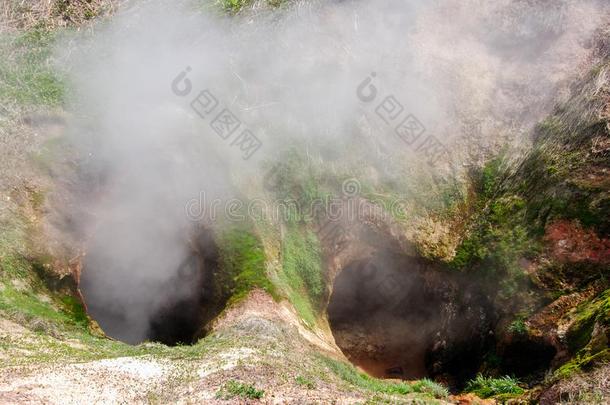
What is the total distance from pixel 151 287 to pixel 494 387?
41.2ft

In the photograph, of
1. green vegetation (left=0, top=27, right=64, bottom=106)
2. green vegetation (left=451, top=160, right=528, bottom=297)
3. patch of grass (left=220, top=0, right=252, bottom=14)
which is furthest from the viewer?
patch of grass (left=220, top=0, right=252, bottom=14)

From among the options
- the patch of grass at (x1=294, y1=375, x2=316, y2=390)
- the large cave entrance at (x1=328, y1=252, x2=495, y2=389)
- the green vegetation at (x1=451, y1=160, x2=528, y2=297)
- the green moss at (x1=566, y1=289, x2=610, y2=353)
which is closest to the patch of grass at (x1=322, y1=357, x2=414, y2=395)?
the patch of grass at (x1=294, y1=375, x2=316, y2=390)

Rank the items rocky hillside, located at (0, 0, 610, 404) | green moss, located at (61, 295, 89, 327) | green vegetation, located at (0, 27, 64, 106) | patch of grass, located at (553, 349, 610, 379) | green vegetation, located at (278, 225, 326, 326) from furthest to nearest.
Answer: green vegetation, located at (0, 27, 64, 106)
green vegetation, located at (278, 225, 326, 326)
green moss, located at (61, 295, 89, 327)
rocky hillside, located at (0, 0, 610, 404)
patch of grass, located at (553, 349, 610, 379)

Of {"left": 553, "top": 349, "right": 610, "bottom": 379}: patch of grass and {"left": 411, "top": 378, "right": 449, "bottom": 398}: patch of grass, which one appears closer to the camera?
{"left": 553, "top": 349, "right": 610, "bottom": 379}: patch of grass

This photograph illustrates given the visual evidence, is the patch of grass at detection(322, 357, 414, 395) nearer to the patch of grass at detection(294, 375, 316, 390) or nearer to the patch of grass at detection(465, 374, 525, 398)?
the patch of grass at detection(465, 374, 525, 398)

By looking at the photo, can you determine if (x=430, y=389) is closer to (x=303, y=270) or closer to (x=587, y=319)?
(x=587, y=319)

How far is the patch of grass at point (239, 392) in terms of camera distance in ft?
33.6

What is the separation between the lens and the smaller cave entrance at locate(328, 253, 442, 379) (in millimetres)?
20188

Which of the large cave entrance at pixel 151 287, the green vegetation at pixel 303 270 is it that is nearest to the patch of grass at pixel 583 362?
the green vegetation at pixel 303 270

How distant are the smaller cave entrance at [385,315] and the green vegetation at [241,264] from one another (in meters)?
4.71

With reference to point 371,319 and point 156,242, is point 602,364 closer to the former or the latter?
point 371,319

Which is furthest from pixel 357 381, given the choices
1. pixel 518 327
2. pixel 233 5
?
pixel 233 5

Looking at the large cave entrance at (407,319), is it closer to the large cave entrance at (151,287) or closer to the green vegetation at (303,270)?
the green vegetation at (303,270)

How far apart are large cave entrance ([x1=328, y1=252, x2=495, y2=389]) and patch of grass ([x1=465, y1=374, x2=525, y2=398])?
2637 mm
